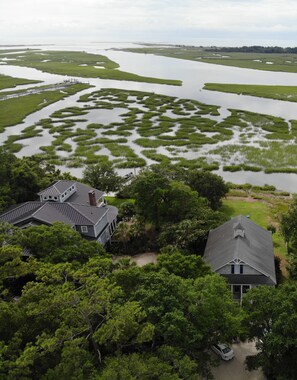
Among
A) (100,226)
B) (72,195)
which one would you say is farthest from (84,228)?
(72,195)

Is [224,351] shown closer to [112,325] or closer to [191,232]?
[112,325]

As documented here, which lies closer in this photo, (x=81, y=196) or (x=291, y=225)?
(x=291, y=225)

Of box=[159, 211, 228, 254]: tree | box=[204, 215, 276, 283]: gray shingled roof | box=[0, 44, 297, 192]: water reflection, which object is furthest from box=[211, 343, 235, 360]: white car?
box=[0, 44, 297, 192]: water reflection

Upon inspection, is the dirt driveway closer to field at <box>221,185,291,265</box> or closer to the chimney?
field at <box>221,185,291,265</box>

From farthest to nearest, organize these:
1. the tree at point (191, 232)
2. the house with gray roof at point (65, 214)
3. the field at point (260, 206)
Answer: the field at point (260, 206) → the house with gray roof at point (65, 214) → the tree at point (191, 232)

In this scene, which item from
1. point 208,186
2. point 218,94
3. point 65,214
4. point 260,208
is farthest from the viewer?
point 218,94

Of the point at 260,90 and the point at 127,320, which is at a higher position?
the point at 260,90

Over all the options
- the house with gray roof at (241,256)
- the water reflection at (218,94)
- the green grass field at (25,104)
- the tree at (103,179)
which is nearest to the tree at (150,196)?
the house with gray roof at (241,256)

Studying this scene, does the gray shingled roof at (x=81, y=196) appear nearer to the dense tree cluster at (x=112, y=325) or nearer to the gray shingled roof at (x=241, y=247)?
the gray shingled roof at (x=241, y=247)
